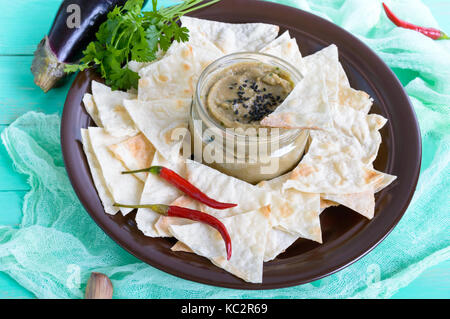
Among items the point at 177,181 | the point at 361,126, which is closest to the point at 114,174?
the point at 177,181

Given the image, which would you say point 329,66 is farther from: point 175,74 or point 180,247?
point 180,247

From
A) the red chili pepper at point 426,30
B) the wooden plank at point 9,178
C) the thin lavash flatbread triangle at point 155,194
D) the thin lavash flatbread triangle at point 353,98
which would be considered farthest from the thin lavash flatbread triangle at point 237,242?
the red chili pepper at point 426,30

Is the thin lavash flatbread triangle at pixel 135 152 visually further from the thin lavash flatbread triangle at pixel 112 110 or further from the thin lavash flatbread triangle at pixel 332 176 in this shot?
the thin lavash flatbread triangle at pixel 332 176

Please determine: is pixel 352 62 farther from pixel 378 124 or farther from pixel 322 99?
pixel 322 99

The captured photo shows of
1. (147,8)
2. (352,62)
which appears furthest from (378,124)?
(147,8)

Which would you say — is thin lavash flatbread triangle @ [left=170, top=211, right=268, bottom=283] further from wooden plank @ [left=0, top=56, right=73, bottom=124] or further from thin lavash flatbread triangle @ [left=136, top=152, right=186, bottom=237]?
wooden plank @ [left=0, top=56, right=73, bottom=124]
